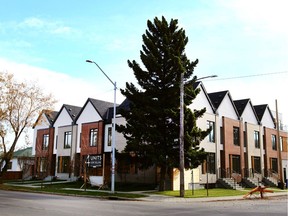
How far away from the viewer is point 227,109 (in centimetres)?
4084

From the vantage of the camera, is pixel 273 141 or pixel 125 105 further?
pixel 273 141

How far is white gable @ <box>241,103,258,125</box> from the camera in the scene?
4372cm

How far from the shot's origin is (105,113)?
42312 millimetres

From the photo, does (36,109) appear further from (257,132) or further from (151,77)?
(257,132)

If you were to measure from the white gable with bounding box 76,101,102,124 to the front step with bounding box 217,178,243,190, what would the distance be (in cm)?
1636

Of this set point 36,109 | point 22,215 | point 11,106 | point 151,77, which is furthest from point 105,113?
point 22,215

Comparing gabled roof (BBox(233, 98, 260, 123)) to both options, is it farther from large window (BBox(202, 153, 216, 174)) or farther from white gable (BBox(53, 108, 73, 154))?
white gable (BBox(53, 108, 73, 154))

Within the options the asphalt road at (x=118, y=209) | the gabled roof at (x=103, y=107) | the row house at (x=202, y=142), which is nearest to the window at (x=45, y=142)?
the row house at (x=202, y=142)

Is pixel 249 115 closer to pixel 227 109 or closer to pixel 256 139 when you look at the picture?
pixel 256 139

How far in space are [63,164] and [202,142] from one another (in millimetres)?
19763

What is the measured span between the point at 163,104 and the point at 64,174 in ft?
72.6

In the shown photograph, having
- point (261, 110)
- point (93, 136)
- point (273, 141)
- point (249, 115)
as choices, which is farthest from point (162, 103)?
point (273, 141)

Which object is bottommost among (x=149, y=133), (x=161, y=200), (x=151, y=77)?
(x=161, y=200)

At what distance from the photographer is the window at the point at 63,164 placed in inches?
1739
